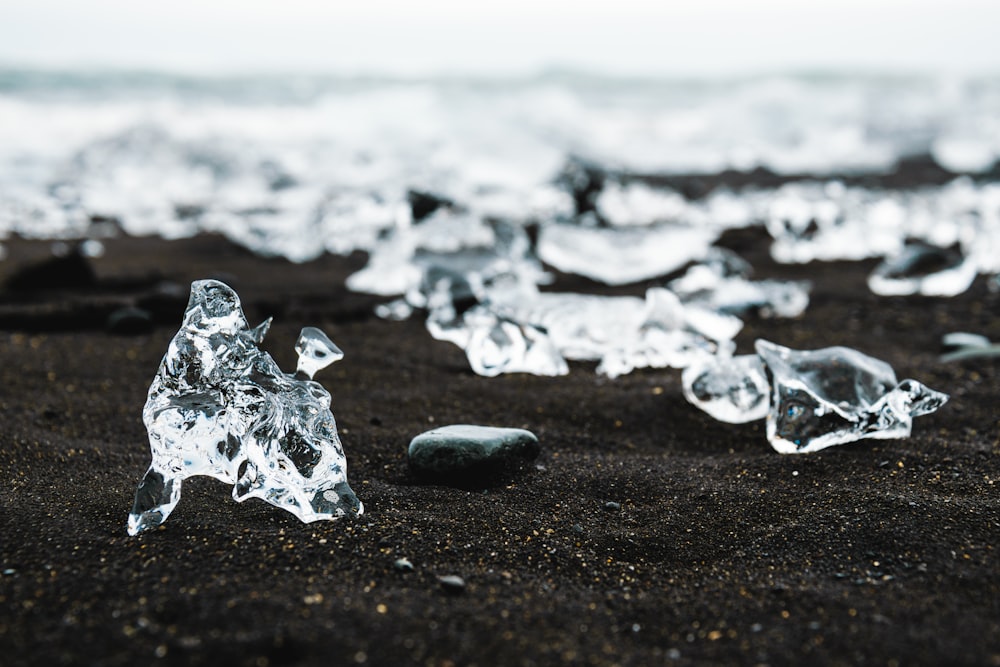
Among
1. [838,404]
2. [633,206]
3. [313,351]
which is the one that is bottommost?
[633,206]

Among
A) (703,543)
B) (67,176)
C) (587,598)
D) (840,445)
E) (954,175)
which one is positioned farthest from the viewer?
(954,175)

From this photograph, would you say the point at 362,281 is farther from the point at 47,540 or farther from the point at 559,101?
the point at 559,101

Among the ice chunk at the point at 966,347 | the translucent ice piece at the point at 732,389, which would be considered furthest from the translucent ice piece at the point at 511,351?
the ice chunk at the point at 966,347

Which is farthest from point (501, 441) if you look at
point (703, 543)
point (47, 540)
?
point (47, 540)

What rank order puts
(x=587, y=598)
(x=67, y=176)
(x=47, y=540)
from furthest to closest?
1. (x=67, y=176)
2. (x=47, y=540)
3. (x=587, y=598)

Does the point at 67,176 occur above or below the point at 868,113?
below

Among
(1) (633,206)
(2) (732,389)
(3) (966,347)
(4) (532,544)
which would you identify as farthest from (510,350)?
(1) (633,206)

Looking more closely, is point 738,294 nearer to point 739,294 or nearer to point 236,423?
point 739,294
